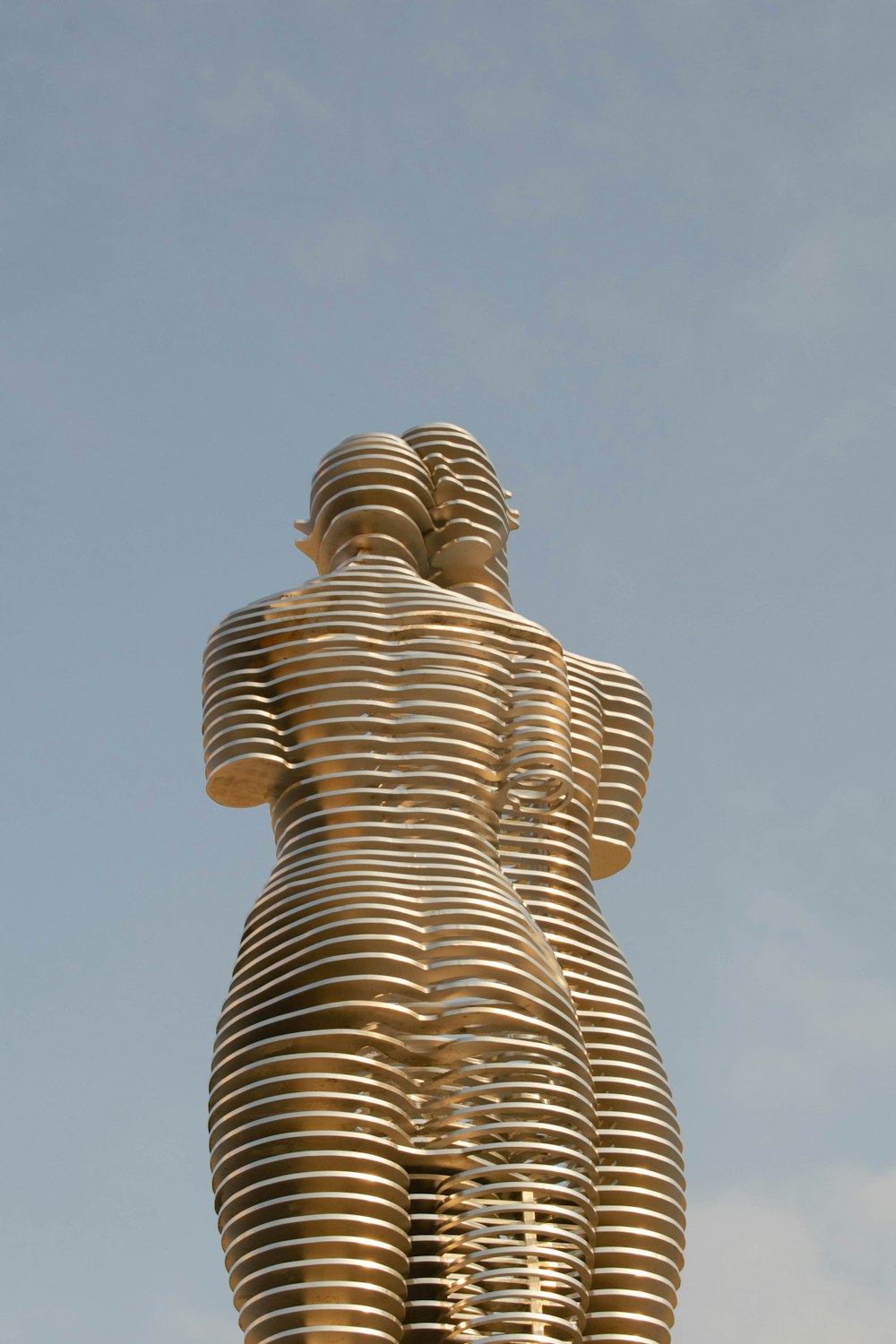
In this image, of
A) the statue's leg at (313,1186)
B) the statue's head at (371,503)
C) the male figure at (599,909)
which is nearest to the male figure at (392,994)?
the statue's leg at (313,1186)

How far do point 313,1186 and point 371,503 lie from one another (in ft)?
28.3

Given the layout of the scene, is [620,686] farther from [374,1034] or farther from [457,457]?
[374,1034]

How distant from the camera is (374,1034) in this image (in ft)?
56.4

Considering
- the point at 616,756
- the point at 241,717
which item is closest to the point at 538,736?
the point at 616,756

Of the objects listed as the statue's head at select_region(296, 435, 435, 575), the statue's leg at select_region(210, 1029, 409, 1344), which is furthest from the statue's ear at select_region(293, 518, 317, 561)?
the statue's leg at select_region(210, 1029, 409, 1344)

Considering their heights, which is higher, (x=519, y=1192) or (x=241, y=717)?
(x=241, y=717)

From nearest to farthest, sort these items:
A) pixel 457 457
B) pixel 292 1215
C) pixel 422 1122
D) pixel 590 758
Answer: pixel 292 1215
pixel 422 1122
pixel 590 758
pixel 457 457

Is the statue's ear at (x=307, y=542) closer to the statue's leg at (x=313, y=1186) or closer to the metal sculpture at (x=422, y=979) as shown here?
the metal sculpture at (x=422, y=979)

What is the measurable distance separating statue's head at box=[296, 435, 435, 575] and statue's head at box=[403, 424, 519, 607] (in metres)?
0.22

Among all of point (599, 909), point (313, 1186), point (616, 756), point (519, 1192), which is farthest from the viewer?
point (616, 756)

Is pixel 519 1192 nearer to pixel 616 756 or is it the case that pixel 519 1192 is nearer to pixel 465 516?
pixel 616 756

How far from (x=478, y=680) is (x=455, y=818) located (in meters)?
1.62

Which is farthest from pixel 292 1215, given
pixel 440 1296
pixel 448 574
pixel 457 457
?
pixel 457 457

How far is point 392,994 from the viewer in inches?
688
